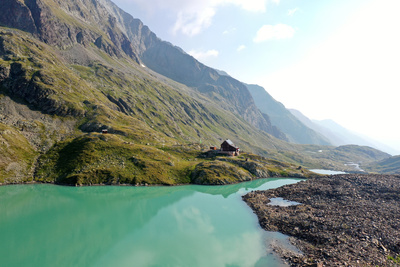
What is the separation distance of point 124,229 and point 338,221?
51957 millimetres

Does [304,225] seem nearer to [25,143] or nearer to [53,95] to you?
[25,143]

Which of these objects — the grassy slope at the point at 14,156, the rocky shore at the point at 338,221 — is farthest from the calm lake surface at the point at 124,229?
the grassy slope at the point at 14,156

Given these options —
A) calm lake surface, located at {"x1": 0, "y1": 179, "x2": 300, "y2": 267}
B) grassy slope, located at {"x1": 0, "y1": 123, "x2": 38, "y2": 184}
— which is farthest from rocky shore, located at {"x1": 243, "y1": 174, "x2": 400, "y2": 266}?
grassy slope, located at {"x1": 0, "y1": 123, "x2": 38, "y2": 184}

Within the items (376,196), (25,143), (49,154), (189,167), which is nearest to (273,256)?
(376,196)

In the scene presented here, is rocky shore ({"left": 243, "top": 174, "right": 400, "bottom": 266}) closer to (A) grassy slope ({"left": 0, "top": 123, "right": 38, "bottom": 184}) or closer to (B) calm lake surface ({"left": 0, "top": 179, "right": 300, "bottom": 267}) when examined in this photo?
(B) calm lake surface ({"left": 0, "top": 179, "right": 300, "bottom": 267})

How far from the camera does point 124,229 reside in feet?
147

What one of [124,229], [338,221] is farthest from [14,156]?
[338,221]

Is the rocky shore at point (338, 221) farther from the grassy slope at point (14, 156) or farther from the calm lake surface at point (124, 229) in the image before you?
the grassy slope at point (14, 156)

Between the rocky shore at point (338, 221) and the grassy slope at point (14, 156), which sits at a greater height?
the rocky shore at point (338, 221)

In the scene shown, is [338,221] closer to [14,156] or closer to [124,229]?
[124,229]

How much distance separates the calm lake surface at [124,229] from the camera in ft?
113

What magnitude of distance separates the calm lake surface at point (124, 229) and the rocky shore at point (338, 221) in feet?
16.8

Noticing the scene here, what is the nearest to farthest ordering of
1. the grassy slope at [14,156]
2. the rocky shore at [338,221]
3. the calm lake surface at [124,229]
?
the calm lake surface at [124,229] < the rocky shore at [338,221] < the grassy slope at [14,156]

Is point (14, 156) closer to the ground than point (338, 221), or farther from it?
closer to the ground
